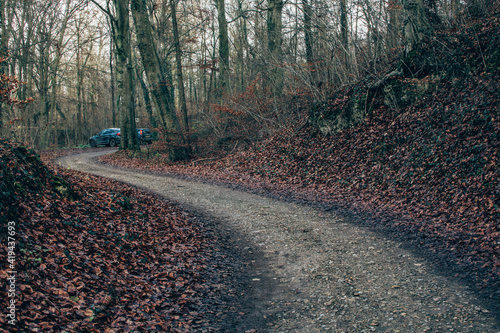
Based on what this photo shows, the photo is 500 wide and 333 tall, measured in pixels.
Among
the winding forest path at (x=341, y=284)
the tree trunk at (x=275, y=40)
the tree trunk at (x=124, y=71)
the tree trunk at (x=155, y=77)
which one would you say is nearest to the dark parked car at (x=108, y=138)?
the tree trunk at (x=124, y=71)

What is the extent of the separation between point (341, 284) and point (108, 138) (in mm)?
31347

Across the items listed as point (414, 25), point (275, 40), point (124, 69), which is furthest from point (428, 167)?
point (124, 69)

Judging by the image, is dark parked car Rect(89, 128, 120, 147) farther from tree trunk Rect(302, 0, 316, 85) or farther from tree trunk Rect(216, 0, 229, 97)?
tree trunk Rect(302, 0, 316, 85)

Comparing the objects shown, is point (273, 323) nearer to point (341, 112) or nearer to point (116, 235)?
point (116, 235)

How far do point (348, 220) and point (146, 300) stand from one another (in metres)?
5.05

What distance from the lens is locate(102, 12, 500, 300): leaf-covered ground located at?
249 inches

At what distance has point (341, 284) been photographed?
494 cm

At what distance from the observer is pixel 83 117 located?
1585 inches

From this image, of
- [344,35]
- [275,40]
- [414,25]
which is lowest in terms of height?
[414,25]

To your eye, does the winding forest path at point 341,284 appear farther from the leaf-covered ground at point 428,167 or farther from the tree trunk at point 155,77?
the tree trunk at point 155,77

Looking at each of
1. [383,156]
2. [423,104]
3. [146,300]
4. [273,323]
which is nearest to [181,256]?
[146,300]

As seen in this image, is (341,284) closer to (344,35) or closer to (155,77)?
(344,35)

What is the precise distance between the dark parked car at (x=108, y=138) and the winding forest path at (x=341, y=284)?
88.3 ft

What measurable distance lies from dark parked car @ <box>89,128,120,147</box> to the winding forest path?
26907mm
